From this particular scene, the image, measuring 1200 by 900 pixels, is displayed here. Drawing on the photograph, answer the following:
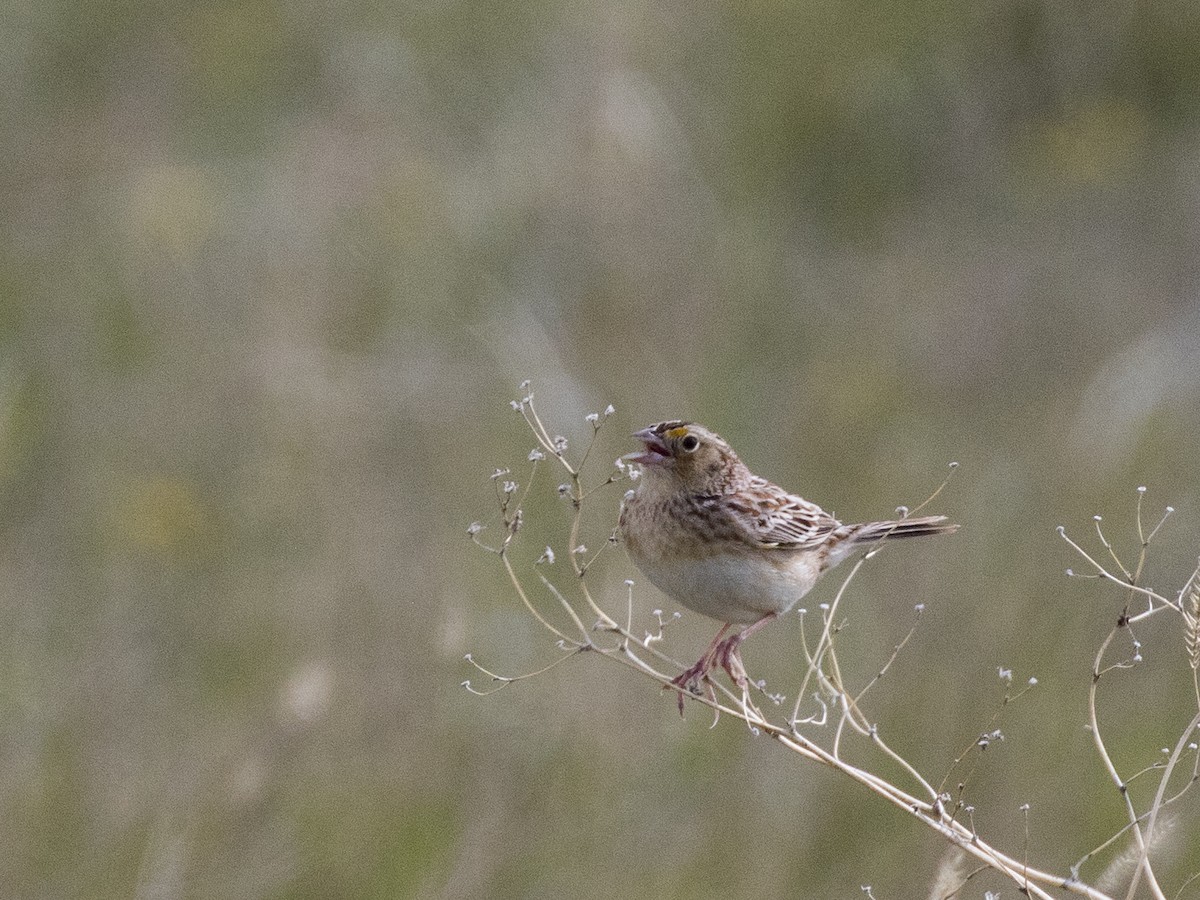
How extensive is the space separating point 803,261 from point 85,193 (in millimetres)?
3124

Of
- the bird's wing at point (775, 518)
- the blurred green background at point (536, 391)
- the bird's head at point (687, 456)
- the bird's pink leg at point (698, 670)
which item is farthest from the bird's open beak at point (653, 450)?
the blurred green background at point (536, 391)

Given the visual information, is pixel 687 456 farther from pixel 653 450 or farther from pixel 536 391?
pixel 536 391

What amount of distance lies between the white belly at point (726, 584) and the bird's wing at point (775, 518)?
69 mm

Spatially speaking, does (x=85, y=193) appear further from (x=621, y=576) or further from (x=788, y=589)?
(x=788, y=589)

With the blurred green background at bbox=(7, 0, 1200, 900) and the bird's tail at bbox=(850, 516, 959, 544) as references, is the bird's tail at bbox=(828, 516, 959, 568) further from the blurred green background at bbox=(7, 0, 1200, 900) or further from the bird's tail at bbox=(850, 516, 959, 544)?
the blurred green background at bbox=(7, 0, 1200, 900)

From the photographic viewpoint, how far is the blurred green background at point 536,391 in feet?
15.8

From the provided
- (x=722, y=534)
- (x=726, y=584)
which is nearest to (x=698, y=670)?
(x=726, y=584)

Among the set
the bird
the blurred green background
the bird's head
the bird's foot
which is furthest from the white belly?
the blurred green background

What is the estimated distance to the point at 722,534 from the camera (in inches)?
170

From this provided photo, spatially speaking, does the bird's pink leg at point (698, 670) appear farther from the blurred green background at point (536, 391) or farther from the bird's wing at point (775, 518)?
the blurred green background at point (536, 391)

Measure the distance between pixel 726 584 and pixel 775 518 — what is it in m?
0.29

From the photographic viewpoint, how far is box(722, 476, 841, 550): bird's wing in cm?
436

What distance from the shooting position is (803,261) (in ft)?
25.6

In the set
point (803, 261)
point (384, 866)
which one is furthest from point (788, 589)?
point (803, 261)
